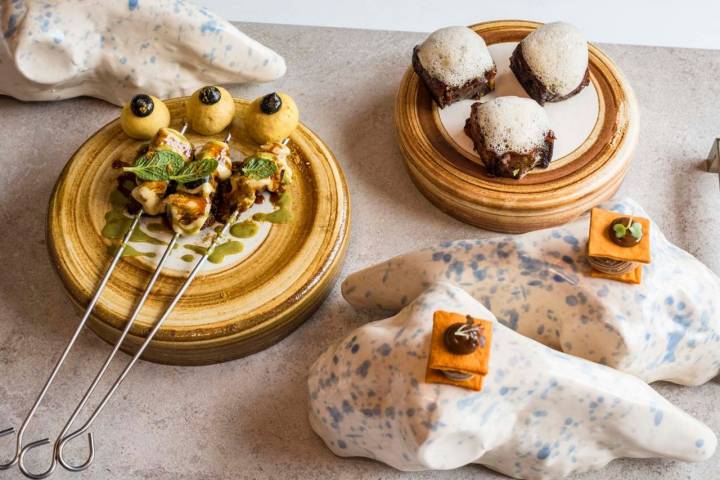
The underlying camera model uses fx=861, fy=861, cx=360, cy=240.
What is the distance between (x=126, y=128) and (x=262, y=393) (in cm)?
78

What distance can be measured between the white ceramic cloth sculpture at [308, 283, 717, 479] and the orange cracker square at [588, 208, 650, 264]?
229mm

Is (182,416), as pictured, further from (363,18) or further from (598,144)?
(363,18)

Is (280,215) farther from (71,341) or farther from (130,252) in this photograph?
(71,341)

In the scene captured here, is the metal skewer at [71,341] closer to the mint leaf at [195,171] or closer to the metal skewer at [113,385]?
the metal skewer at [113,385]

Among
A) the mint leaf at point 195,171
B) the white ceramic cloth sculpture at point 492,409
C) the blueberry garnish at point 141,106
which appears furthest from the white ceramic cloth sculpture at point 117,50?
the white ceramic cloth sculpture at point 492,409

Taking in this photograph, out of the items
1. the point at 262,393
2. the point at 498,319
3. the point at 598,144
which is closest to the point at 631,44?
the point at 598,144

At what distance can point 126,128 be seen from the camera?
224 centimetres

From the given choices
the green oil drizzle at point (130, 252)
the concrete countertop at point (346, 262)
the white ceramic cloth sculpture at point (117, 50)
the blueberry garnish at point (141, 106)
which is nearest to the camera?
the concrete countertop at point (346, 262)

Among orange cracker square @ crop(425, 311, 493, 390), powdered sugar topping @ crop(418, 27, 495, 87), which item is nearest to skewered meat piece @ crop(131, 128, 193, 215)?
powdered sugar topping @ crop(418, 27, 495, 87)

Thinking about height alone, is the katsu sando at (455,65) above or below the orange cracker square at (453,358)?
above

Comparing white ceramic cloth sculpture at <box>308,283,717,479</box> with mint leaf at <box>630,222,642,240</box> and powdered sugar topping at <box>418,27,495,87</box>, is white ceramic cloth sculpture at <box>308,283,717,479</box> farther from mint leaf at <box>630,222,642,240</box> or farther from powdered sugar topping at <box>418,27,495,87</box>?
powdered sugar topping at <box>418,27,495,87</box>

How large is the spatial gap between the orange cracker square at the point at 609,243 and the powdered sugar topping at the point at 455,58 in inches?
24.2

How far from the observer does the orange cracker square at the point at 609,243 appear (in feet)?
5.83

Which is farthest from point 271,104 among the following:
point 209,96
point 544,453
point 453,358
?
point 544,453
